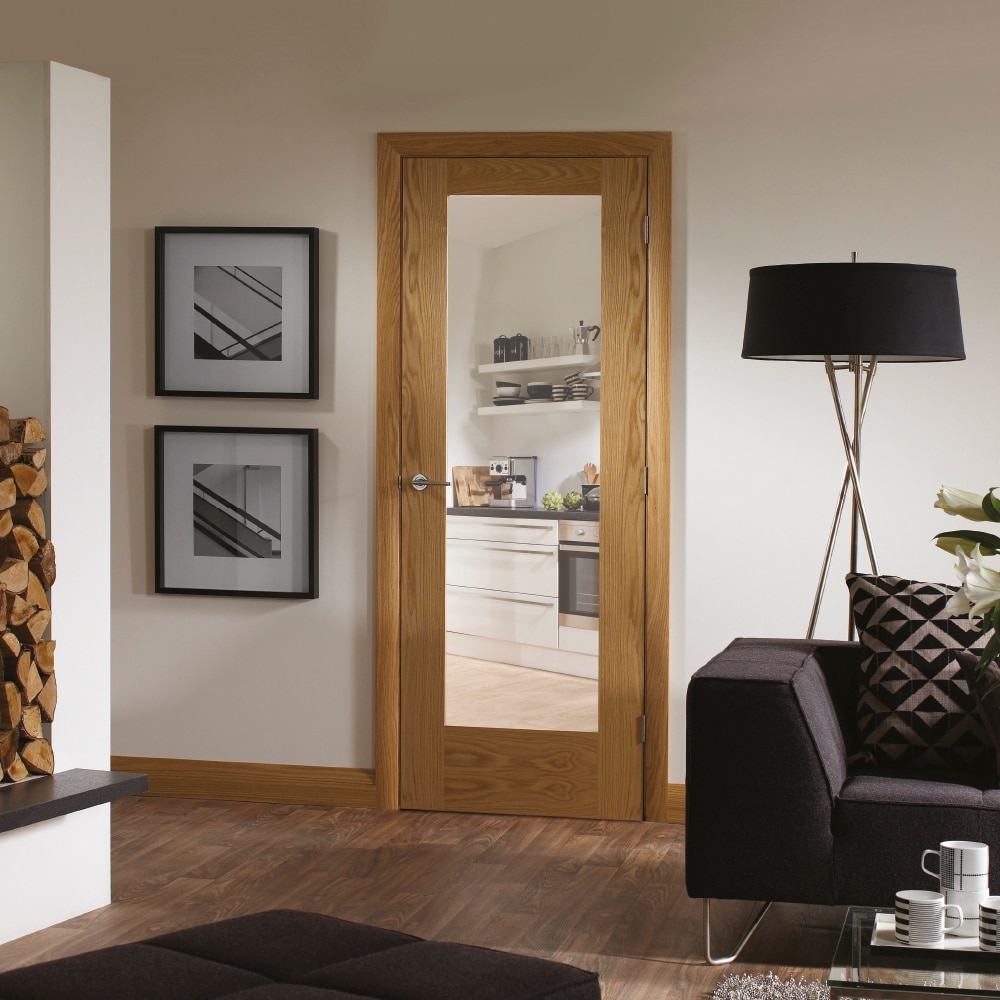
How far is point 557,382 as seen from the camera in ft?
13.9

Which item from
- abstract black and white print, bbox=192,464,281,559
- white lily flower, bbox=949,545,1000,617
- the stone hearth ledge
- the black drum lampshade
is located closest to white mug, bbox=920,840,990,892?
white lily flower, bbox=949,545,1000,617

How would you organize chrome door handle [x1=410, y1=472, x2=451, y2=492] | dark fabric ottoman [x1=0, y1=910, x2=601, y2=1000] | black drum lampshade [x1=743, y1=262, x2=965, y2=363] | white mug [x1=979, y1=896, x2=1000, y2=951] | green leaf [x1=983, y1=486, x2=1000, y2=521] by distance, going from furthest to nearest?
chrome door handle [x1=410, y1=472, x2=451, y2=492]
black drum lampshade [x1=743, y1=262, x2=965, y2=363]
white mug [x1=979, y1=896, x2=1000, y2=951]
dark fabric ottoman [x1=0, y1=910, x2=601, y2=1000]
green leaf [x1=983, y1=486, x2=1000, y2=521]

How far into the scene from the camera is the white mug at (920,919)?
2.12 m

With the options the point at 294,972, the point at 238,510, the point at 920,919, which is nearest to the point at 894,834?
the point at 920,919

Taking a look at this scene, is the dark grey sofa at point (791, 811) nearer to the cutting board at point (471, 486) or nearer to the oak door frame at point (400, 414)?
the oak door frame at point (400, 414)

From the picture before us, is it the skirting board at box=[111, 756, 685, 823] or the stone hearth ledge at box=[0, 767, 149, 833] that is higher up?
the stone hearth ledge at box=[0, 767, 149, 833]

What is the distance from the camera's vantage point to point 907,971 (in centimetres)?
204

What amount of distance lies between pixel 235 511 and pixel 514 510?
95 cm

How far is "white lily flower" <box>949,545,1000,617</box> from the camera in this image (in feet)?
5.16

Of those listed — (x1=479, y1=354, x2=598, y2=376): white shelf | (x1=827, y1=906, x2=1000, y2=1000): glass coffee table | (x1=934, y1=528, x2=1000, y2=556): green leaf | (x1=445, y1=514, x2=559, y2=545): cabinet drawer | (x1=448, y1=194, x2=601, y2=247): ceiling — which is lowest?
(x1=827, y1=906, x2=1000, y2=1000): glass coffee table

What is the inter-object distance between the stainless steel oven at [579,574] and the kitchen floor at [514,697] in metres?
0.20

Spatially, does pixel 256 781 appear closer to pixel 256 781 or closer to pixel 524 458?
pixel 256 781

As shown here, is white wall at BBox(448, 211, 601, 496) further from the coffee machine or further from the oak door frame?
the oak door frame

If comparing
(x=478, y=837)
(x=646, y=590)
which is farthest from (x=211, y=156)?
(x=478, y=837)
